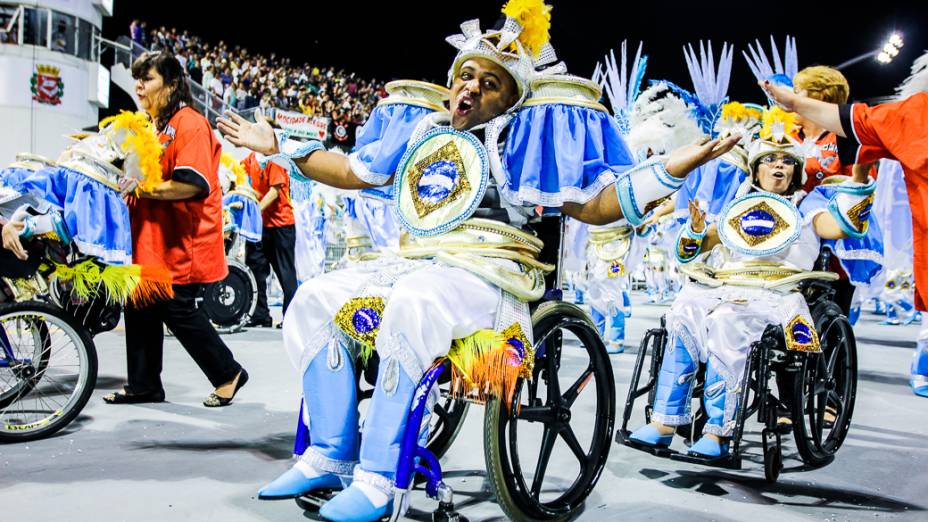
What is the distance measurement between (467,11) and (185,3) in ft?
28.3

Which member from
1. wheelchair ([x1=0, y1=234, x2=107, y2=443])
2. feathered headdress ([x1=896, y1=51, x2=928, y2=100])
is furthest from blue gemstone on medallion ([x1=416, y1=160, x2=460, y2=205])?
wheelchair ([x1=0, y1=234, x2=107, y2=443])

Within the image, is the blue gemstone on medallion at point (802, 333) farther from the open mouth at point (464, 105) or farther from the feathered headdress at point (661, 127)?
the feathered headdress at point (661, 127)

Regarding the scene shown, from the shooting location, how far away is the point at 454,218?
82.7 inches

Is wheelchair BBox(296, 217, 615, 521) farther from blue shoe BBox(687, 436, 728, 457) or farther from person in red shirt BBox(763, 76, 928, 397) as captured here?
person in red shirt BBox(763, 76, 928, 397)

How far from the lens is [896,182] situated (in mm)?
4270

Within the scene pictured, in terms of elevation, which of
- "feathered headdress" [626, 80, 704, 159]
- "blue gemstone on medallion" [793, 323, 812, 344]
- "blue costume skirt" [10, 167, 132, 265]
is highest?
"feathered headdress" [626, 80, 704, 159]

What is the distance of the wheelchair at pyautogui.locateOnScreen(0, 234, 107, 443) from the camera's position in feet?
9.28

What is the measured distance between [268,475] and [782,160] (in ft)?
7.93

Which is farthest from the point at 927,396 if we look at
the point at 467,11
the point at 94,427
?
the point at 467,11

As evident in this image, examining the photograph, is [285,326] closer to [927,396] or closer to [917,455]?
[917,455]

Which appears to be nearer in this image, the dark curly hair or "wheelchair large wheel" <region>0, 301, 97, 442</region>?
"wheelchair large wheel" <region>0, 301, 97, 442</region>

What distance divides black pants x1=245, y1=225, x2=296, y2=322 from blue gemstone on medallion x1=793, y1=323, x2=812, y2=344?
466 centimetres

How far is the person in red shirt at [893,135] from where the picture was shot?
1.91 m

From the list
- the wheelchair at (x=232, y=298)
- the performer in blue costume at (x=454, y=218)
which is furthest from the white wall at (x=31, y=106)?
the performer in blue costume at (x=454, y=218)
